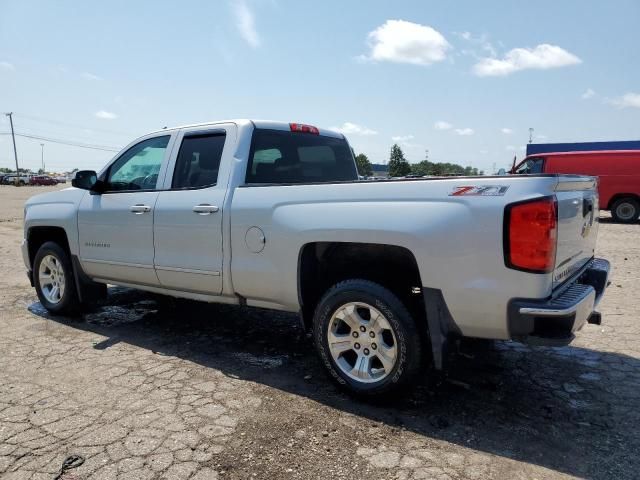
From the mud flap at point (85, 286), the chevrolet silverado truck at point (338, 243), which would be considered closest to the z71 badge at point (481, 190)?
the chevrolet silverado truck at point (338, 243)

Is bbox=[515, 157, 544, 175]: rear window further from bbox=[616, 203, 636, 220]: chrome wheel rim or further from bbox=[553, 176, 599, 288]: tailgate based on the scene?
bbox=[553, 176, 599, 288]: tailgate

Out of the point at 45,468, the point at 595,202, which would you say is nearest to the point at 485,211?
the point at 595,202

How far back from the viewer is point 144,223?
4488 millimetres

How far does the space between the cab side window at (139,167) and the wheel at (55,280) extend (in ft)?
3.47

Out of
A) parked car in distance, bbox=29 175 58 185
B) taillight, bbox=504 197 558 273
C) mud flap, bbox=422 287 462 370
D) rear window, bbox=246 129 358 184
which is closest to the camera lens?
taillight, bbox=504 197 558 273

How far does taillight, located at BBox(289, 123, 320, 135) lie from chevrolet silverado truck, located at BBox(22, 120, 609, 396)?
26 millimetres

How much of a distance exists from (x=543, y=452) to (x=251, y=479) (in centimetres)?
161

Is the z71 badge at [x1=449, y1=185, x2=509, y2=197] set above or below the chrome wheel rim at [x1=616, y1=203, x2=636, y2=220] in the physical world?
above

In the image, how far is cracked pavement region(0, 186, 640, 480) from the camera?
2643 mm

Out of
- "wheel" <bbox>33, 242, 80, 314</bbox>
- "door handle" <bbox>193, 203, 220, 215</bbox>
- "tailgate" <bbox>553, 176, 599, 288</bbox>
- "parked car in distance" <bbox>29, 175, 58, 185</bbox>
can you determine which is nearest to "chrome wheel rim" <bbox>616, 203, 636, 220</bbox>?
"tailgate" <bbox>553, 176, 599, 288</bbox>

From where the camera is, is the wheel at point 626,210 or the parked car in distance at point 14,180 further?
the parked car in distance at point 14,180

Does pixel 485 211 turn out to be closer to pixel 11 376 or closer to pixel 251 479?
pixel 251 479

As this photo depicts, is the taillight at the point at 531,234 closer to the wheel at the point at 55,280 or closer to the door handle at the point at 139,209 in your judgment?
the door handle at the point at 139,209

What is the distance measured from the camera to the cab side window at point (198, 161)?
13.9 feet
